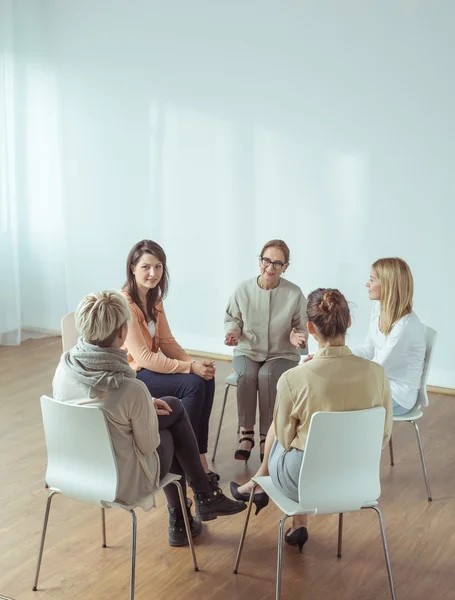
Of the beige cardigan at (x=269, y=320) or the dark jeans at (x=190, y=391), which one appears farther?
the beige cardigan at (x=269, y=320)

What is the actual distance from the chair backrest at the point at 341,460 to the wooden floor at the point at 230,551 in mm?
438

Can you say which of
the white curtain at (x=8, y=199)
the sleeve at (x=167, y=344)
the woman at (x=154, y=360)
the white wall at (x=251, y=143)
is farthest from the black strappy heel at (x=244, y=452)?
the white curtain at (x=8, y=199)

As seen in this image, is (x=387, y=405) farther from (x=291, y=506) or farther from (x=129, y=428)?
(x=129, y=428)

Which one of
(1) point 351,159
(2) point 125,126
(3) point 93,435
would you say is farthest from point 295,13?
(3) point 93,435

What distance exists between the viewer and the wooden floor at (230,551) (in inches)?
116

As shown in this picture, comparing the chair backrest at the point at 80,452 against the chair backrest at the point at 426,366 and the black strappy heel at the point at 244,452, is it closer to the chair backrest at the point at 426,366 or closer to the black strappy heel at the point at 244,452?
the black strappy heel at the point at 244,452

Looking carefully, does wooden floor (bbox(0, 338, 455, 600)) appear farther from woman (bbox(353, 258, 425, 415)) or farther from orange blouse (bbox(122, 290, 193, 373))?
orange blouse (bbox(122, 290, 193, 373))

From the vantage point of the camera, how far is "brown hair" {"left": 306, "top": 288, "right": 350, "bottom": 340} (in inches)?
112

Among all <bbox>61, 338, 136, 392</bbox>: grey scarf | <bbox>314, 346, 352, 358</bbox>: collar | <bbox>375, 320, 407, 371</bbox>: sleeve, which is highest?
<bbox>314, 346, 352, 358</bbox>: collar

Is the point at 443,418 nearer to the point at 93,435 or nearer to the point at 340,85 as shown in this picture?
the point at 340,85

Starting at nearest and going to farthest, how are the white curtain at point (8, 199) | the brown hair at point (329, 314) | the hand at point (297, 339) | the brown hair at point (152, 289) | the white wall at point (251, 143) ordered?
the brown hair at point (329, 314)
the brown hair at point (152, 289)
the hand at point (297, 339)
the white wall at point (251, 143)
the white curtain at point (8, 199)

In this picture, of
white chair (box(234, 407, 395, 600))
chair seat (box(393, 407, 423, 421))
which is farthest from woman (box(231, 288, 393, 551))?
chair seat (box(393, 407, 423, 421))

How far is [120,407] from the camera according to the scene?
2.72 m

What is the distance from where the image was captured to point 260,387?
4082 millimetres
